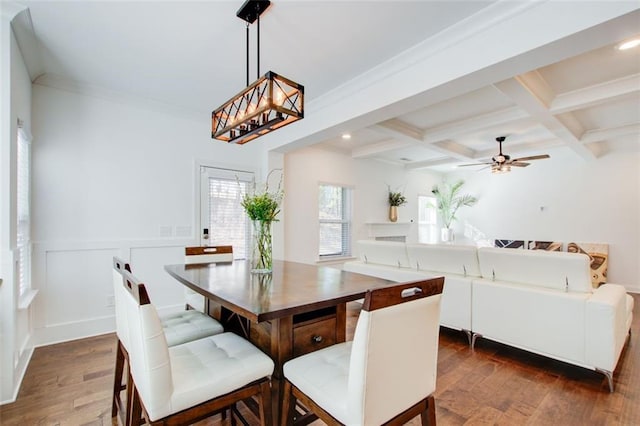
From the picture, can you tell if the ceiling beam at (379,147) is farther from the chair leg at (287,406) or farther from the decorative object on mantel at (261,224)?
the chair leg at (287,406)

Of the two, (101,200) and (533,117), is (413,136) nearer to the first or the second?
(533,117)

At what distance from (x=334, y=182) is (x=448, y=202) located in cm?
393

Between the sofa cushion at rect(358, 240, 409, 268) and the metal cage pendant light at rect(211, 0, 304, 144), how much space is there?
2.31 m

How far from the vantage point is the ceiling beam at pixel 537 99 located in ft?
8.95

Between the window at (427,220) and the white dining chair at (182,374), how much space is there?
6.99m

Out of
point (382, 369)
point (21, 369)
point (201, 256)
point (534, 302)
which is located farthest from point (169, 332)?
point (534, 302)

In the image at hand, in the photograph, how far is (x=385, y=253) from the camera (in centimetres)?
385

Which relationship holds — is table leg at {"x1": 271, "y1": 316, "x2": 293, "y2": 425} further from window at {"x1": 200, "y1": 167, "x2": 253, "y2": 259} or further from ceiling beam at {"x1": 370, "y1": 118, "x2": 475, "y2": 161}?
ceiling beam at {"x1": 370, "y1": 118, "x2": 475, "y2": 161}

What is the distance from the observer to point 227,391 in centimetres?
127

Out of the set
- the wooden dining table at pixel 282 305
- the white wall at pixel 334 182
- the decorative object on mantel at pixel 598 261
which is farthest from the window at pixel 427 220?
the wooden dining table at pixel 282 305

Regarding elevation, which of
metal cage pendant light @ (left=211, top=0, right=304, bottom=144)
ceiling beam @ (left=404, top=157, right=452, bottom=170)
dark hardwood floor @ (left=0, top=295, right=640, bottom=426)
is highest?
ceiling beam @ (left=404, top=157, right=452, bottom=170)

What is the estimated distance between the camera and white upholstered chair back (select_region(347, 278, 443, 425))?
40.8 inches

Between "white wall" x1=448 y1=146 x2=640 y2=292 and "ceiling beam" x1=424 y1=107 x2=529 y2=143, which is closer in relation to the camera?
"ceiling beam" x1=424 y1=107 x2=529 y2=143

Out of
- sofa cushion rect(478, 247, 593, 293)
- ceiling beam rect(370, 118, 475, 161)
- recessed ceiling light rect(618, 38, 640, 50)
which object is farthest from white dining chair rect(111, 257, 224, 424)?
recessed ceiling light rect(618, 38, 640, 50)
